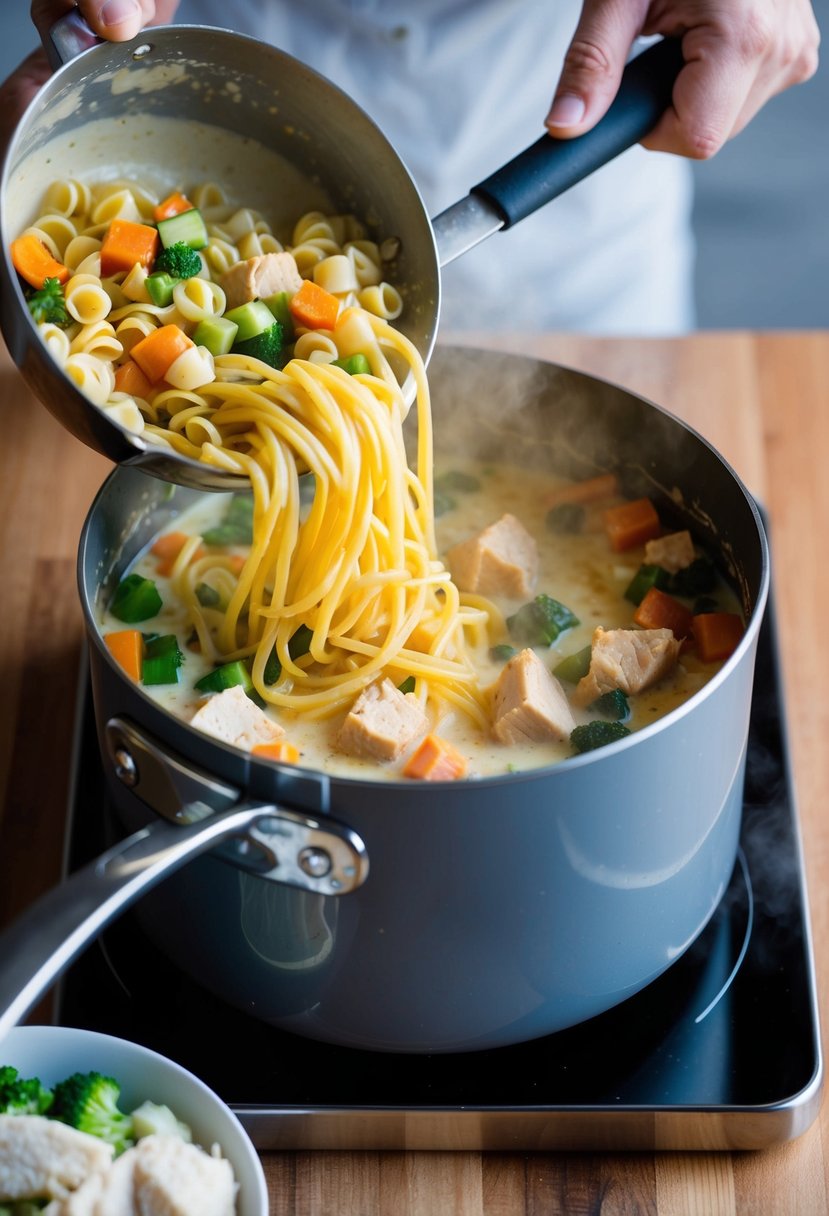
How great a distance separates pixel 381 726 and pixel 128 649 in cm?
44

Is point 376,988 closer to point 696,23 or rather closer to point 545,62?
point 696,23

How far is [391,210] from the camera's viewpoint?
209 centimetres

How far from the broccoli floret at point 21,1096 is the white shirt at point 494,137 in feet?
5.88

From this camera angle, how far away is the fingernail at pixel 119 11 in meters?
1.75

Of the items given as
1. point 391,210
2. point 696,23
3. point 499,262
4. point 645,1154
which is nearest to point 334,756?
point 645,1154

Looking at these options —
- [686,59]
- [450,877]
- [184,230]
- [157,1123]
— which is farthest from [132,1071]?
[686,59]

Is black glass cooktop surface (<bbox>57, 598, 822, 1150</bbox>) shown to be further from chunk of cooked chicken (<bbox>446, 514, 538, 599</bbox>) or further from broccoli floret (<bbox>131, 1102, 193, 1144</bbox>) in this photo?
chunk of cooked chicken (<bbox>446, 514, 538, 599</bbox>)

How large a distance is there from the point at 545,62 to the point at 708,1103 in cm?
210

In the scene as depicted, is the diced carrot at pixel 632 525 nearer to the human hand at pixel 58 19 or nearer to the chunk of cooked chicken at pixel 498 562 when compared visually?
the chunk of cooked chicken at pixel 498 562

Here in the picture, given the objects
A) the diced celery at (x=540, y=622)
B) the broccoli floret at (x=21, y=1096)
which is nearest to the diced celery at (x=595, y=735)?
the diced celery at (x=540, y=622)

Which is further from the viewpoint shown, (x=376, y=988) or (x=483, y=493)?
(x=483, y=493)

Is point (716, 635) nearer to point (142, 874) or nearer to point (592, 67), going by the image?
point (592, 67)

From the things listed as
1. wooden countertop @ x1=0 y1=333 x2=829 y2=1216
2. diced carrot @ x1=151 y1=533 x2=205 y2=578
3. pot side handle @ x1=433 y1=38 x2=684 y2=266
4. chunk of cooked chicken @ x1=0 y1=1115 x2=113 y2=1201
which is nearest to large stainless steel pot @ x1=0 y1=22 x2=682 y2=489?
pot side handle @ x1=433 y1=38 x2=684 y2=266

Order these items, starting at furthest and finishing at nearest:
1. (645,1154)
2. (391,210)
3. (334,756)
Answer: (391,210), (334,756), (645,1154)
